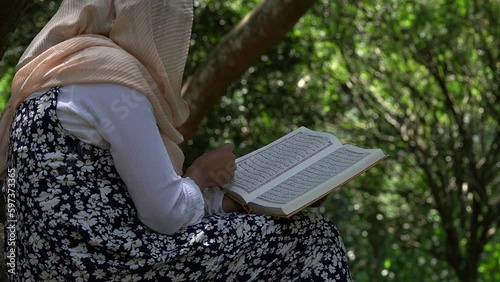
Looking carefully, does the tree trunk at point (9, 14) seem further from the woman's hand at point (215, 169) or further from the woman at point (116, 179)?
the woman's hand at point (215, 169)

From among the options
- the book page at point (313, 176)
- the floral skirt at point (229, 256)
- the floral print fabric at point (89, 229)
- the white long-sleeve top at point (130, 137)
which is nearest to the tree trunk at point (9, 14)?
the floral print fabric at point (89, 229)

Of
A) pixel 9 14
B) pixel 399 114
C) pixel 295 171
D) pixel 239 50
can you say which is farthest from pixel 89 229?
pixel 399 114

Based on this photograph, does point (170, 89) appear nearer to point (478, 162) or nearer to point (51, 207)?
point (51, 207)

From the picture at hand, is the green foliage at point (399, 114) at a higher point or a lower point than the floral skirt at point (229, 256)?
lower

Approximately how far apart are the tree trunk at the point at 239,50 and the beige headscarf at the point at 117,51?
2202 mm

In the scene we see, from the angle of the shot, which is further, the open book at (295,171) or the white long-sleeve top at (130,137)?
the open book at (295,171)

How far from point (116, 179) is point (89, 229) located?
16 cm

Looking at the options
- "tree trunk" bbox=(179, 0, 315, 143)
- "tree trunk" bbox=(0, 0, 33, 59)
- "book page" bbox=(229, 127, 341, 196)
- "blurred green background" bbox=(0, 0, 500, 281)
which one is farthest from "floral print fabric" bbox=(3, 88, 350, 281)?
"blurred green background" bbox=(0, 0, 500, 281)

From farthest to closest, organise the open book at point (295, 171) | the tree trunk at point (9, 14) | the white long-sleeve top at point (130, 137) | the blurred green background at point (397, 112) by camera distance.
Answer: the blurred green background at point (397, 112), the tree trunk at point (9, 14), the open book at point (295, 171), the white long-sleeve top at point (130, 137)

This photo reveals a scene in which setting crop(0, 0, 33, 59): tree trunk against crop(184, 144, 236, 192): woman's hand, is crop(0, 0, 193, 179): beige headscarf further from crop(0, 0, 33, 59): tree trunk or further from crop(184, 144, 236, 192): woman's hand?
crop(0, 0, 33, 59): tree trunk

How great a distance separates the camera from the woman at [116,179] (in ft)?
8.94

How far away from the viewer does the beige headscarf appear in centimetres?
276

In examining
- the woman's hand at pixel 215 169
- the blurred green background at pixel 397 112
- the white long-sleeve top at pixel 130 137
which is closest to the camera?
the white long-sleeve top at pixel 130 137

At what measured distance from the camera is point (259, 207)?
292 cm
